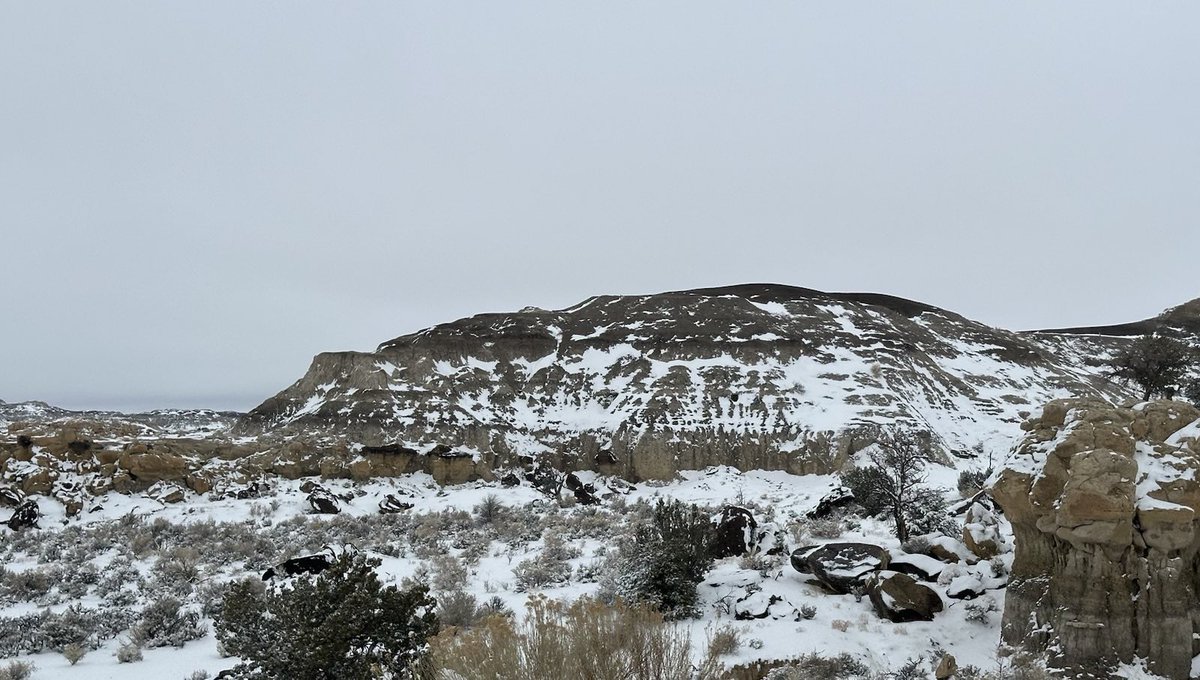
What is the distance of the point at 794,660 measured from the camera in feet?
25.4

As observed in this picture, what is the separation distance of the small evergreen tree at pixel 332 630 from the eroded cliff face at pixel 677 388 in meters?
28.1

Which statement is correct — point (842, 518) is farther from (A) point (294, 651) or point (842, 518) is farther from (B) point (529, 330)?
(B) point (529, 330)

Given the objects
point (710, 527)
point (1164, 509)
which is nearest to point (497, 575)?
point (710, 527)

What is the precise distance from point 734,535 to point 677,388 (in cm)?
2981

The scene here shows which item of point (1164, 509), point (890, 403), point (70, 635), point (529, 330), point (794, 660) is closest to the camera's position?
point (1164, 509)

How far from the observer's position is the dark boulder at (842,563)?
9758 mm

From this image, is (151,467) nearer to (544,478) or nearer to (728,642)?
(544,478)

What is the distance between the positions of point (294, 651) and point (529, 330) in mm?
45992

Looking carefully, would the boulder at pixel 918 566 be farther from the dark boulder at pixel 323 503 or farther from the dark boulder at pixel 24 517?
the dark boulder at pixel 24 517

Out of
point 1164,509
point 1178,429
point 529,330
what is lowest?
point 1164,509

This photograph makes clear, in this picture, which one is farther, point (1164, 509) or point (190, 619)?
point (190, 619)

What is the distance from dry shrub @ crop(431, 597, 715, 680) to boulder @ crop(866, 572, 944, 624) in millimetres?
4740

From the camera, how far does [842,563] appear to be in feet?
33.2

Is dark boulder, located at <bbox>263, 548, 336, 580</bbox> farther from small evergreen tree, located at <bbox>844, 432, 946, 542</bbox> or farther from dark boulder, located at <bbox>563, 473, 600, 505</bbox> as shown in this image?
dark boulder, located at <bbox>563, 473, 600, 505</bbox>
